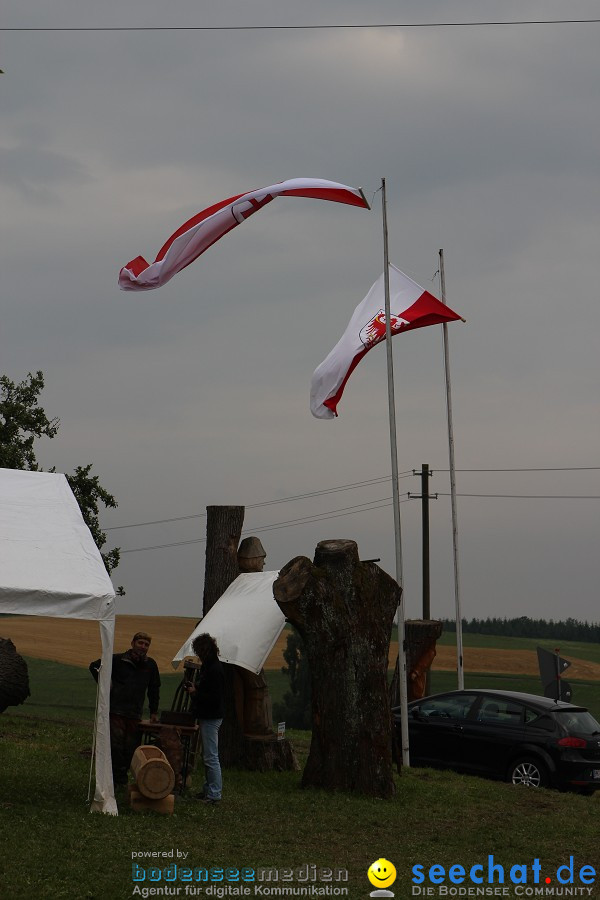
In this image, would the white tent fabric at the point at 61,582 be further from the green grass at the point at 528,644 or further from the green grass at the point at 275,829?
the green grass at the point at 528,644

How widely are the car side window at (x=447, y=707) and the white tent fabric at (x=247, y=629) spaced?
3.33 metres

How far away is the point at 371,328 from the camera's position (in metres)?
17.8

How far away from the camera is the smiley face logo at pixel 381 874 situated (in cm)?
941

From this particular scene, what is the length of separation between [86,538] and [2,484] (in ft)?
5.29

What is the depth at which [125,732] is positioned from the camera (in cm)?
1252

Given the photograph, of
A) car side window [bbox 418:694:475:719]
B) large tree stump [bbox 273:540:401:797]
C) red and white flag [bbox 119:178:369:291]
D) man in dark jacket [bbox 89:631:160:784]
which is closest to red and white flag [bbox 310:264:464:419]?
red and white flag [bbox 119:178:369:291]

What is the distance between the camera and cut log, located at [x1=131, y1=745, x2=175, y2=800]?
1158 cm

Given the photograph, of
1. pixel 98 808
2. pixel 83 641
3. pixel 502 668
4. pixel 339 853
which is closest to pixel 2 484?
pixel 98 808

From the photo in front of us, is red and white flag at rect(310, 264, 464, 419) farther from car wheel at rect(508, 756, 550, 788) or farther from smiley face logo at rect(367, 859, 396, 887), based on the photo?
smiley face logo at rect(367, 859, 396, 887)

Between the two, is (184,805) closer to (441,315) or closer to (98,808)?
(98,808)

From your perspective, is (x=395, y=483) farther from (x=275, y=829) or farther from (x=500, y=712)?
(x=275, y=829)

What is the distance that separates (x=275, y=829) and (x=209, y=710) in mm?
1638

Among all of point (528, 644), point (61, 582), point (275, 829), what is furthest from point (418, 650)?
point (528, 644)

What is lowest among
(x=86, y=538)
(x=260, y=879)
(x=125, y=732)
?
(x=260, y=879)
